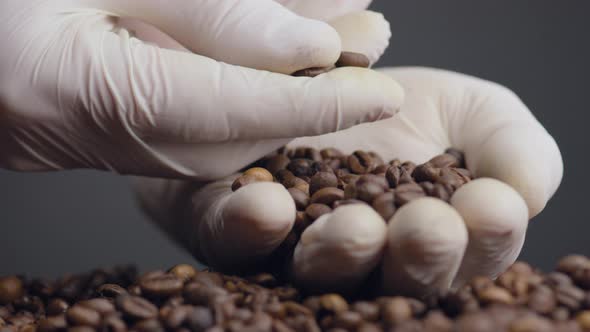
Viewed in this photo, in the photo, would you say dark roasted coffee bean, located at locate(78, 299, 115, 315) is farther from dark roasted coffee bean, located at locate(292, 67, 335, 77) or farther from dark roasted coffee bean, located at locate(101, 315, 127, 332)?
dark roasted coffee bean, located at locate(292, 67, 335, 77)

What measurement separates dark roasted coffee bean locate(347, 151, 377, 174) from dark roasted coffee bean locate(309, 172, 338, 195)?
106 millimetres

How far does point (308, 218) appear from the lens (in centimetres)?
92

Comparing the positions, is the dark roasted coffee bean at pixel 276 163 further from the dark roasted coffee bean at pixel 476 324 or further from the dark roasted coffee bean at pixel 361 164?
the dark roasted coffee bean at pixel 476 324

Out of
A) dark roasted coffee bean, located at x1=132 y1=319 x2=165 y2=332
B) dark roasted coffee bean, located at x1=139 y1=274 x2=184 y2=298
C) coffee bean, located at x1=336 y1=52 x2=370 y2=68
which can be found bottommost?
dark roasted coffee bean, located at x1=139 y1=274 x2=184 y2=298

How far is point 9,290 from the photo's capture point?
1.10 meters

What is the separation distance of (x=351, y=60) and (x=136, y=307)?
0.49 meters

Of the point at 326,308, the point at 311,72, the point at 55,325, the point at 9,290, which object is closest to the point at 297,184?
the point at 311,72

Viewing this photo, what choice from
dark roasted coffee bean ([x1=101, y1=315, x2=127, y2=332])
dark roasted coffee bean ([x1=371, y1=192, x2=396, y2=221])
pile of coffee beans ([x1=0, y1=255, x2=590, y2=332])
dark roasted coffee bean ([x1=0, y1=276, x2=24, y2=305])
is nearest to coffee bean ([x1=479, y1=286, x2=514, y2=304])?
pile of coffee beans ([x1=0, y1=255, x2=590, y2=332])

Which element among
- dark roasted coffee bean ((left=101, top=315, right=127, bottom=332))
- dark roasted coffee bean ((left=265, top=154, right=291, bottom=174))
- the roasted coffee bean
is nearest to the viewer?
dark roasted coffee bean ((left=101, top=315, right=127, bottom=332))

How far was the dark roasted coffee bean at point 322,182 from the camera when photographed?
971 mm

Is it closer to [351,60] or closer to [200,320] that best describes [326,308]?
[200,320]

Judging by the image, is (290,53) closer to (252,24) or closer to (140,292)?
(252,24)

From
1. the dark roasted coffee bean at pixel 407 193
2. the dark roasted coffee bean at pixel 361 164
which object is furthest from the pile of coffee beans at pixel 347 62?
the dark roasted coffee bean at pixel 407 193

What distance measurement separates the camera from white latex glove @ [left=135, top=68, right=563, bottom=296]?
0.78 metres
